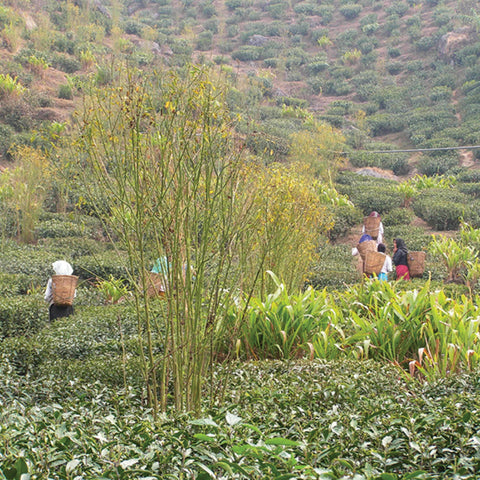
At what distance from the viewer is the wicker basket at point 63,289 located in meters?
6.18

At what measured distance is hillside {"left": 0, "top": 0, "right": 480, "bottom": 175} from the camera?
23225mm

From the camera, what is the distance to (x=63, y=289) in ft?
20.5

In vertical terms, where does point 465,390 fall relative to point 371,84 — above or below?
below

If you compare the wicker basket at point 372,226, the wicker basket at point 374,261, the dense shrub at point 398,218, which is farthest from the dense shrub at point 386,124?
the wicker basket at point 374,261

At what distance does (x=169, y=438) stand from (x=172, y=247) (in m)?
1.20

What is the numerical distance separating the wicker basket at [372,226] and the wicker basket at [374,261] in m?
2.47

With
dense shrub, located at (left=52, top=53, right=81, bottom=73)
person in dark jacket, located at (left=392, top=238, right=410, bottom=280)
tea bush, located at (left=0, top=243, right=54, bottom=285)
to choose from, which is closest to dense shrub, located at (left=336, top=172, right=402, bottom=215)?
person in dark jacket, located at (left=392, top=238, right=410, bottom=280)

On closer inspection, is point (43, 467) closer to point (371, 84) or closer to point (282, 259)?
point (282, 259)

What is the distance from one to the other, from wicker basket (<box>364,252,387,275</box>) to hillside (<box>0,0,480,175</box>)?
10085 millimetres

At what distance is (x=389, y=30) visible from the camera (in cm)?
4134

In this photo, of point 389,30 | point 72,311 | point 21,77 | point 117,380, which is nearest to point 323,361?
point 117,380

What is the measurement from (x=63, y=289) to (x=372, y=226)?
5.99 metres

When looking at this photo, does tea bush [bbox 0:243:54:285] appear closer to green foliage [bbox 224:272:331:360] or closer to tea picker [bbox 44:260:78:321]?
tea picker [bbox 44:260:78:321]

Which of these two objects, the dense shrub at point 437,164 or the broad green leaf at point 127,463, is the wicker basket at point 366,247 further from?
the dense shrub at point 437,164
